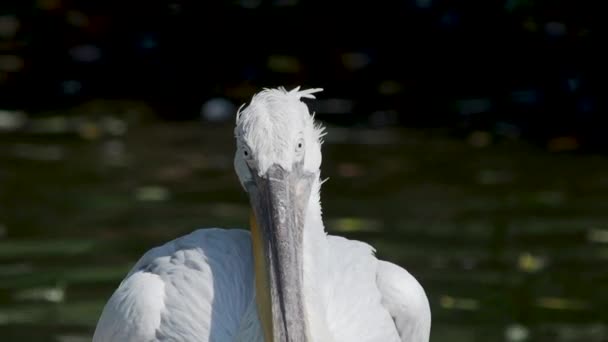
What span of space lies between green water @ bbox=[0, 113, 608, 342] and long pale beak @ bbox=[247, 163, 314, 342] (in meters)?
2.43

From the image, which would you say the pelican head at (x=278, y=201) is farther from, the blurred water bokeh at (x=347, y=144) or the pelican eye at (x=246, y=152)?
the blurred water bokeh at (x=347, y=144)

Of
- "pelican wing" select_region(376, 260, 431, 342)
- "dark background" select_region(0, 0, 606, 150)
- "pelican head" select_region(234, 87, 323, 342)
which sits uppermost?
"dark background" select_region(0, 0, 606, 150)

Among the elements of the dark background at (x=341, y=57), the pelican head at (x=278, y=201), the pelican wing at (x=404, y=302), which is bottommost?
the pelican wing at (x=404, y=302)

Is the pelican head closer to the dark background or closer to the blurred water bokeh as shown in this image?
the blurred water bokeh

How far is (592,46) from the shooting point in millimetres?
10578

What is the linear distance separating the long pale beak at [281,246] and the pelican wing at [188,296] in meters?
0.41

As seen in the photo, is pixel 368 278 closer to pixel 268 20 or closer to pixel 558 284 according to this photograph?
pixel 558 284

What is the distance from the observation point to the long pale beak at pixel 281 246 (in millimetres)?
4141

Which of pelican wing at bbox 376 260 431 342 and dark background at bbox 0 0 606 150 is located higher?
dark background at bbox 0 0 606 150

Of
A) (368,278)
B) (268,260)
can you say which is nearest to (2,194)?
(368,278)

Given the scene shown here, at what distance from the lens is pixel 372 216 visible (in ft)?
→ 26.8

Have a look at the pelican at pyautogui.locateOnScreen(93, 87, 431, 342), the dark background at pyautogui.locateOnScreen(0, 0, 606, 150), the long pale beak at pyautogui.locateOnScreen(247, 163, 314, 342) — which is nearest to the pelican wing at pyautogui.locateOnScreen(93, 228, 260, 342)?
the pelican at pyautogui.locateOnScreen(93, 87, 431, 342)

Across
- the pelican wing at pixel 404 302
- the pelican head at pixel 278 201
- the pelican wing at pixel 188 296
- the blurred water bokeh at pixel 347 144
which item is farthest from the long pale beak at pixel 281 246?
the blurred water bokeh at pixel 347 144

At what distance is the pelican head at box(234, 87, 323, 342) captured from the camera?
417 centimetres
